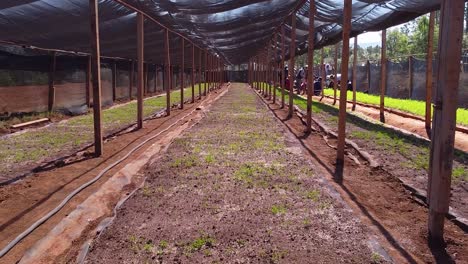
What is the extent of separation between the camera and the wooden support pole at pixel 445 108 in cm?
335

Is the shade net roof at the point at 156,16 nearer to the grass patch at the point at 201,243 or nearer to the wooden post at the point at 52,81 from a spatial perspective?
the wooden post at the point at 52,81

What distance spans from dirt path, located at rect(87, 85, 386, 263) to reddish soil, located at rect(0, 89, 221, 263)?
0.62 metres

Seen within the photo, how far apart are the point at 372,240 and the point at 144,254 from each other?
68.9 inches

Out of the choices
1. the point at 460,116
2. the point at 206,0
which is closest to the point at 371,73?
the point at 460,116

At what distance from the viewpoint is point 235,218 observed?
3.99 m

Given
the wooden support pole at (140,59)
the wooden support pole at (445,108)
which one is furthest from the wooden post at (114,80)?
the wooden support pole at (445,108)

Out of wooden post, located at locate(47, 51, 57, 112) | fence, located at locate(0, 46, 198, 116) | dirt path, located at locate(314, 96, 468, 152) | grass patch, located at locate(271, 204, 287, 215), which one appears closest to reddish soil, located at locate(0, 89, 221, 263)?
grass patch, located at locate(271, 204, 287, 215)

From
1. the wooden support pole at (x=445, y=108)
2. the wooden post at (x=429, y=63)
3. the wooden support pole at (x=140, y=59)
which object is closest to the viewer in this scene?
the wooden support pole at (x=445, y=108)

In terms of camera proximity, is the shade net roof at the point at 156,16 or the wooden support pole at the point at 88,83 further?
the wooden support pole at the point at 88,83

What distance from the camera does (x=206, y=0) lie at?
929 centimetres

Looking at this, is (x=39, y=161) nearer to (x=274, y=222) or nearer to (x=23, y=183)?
(x=23, y=183)

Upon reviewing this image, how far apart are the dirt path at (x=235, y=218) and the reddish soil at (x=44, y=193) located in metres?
0.62

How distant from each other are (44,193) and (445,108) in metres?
4.18

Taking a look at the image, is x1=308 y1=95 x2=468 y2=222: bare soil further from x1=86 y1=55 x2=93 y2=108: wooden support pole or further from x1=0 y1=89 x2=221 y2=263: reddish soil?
x1=86 y1=55 x2=93 y2=108: wooden support pole
